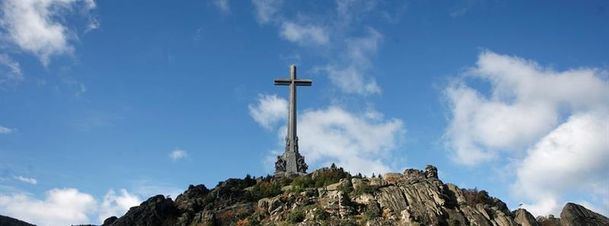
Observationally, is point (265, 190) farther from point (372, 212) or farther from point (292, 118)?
point (292, 118)

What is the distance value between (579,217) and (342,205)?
16805mm

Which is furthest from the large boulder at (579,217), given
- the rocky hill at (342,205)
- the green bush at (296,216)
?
the green bush at (296,216)

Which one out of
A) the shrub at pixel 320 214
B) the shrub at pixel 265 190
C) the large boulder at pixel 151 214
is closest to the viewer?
the shrub at pixel 320 214

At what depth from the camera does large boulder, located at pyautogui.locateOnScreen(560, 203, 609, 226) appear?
4188 centimetres

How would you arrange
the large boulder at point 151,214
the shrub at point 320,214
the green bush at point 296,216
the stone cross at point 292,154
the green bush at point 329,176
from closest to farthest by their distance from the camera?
the shrub at point 320,214
the green bush at point 296,216
the large boulder at point 151,214
the green bush at point 329,176
the stone cross at point 292,154

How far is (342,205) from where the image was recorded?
4250 centimetres

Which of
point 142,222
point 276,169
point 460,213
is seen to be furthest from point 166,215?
point 460,213

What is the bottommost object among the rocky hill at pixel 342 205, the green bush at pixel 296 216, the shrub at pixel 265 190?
the green bush at pixel 296 216

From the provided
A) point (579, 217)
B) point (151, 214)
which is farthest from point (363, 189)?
point (151, 214)

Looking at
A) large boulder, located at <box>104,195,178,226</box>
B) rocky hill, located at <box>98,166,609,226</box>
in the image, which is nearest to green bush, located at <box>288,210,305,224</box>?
rocky hill, located at <box>98,166,609,226</box>

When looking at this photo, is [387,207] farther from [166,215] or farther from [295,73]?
[295,73]

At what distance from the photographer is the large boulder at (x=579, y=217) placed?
1649 inches

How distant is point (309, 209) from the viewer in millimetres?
42969

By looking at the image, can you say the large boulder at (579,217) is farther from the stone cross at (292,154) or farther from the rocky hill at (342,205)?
the stone cross at (292,154)
